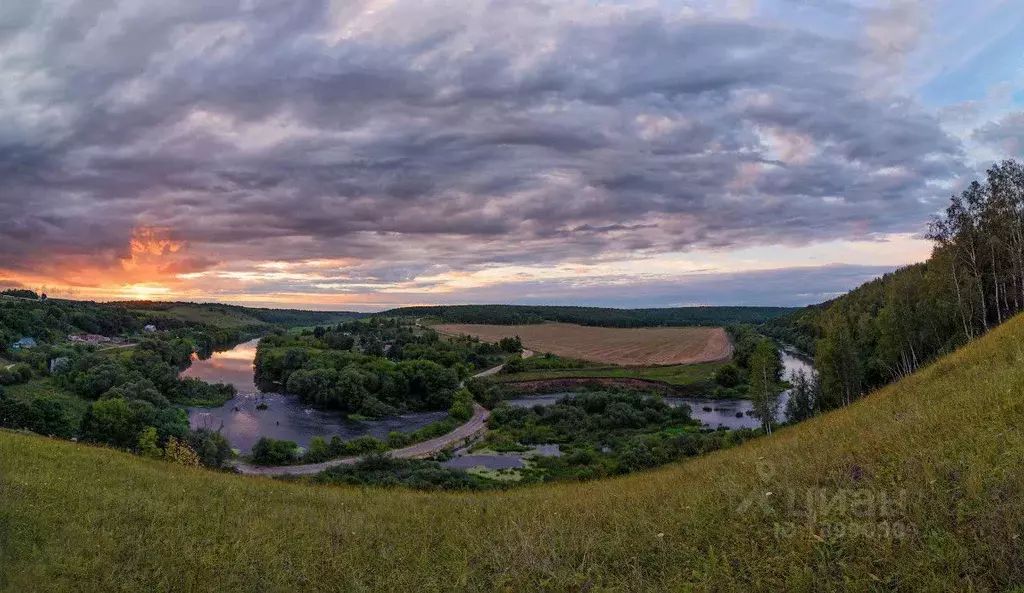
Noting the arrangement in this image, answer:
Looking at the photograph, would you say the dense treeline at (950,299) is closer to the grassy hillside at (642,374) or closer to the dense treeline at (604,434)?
the dense treeline at (604,434)

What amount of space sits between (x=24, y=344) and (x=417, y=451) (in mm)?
102163

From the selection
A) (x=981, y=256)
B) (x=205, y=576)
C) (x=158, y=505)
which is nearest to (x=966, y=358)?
(x=205, y=576)

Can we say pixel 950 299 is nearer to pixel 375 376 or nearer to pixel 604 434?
pixel 604 434

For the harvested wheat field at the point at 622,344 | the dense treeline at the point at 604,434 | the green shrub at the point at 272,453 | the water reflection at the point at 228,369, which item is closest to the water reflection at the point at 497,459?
the dense treeline at the point at 604,434

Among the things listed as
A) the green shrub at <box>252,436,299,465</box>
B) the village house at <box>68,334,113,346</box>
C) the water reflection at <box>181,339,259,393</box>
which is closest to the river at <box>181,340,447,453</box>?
the water reflection at <box>181,339,259,393</box>

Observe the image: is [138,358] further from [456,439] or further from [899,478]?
[899,478]

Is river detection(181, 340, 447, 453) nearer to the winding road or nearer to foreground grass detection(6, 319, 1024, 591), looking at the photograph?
the winding road

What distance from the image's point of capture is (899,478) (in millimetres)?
6723

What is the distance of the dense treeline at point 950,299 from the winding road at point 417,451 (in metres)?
38.7

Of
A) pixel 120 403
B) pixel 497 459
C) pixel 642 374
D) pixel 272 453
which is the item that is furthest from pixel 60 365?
pixel 642 374

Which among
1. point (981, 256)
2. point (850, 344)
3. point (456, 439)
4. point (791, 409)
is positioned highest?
point (981, 256)

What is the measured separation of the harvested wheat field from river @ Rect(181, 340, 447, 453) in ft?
172

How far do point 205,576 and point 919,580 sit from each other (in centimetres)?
894

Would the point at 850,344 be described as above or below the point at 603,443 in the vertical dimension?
above
